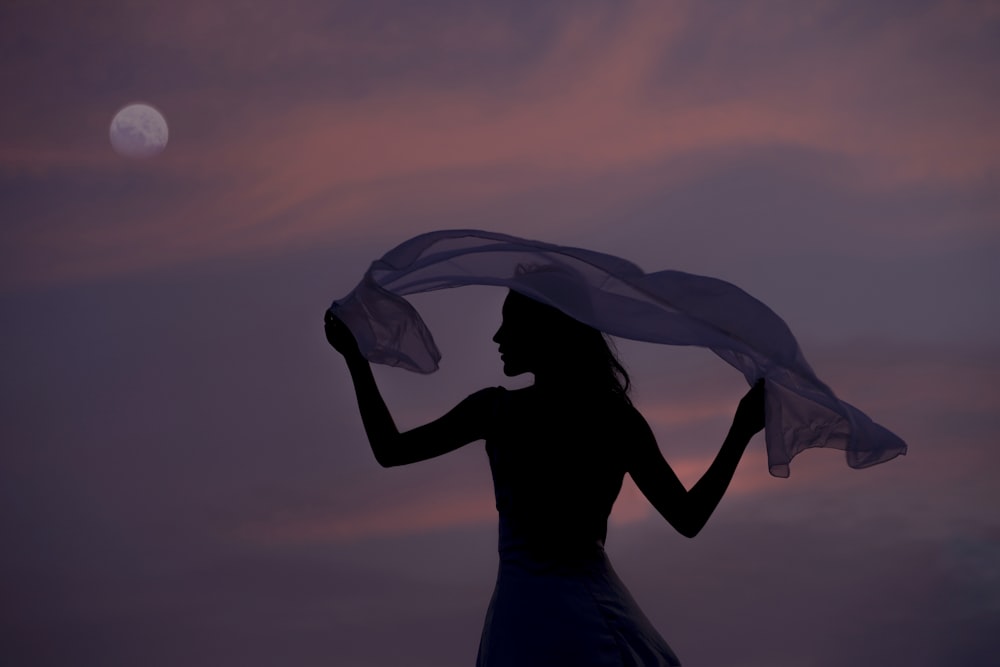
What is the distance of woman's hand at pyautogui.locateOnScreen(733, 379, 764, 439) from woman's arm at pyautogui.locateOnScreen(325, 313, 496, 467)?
0.85 m

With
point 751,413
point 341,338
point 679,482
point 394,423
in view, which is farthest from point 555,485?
point 341,338

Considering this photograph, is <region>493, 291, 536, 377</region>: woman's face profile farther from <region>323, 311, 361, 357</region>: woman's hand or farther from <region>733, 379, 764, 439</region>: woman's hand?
<region>733, 379, 764, 439</region>: woman's hand

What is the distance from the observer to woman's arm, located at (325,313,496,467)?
398cm

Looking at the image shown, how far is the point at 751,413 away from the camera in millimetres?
4160

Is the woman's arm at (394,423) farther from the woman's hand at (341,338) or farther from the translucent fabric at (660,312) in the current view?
the translucent fabric at (660,312)

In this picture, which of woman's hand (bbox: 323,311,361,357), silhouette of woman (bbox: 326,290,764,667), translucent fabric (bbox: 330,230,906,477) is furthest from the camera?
translucent fabric (bbox: 330,230,906,477)

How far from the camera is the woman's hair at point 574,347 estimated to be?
4.12 meters

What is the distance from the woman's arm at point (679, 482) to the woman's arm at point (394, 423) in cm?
53

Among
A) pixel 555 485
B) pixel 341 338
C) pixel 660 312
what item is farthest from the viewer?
pixel 660 312

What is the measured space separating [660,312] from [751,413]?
49cm

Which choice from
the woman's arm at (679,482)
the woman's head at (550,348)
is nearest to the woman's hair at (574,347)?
the woman's head at (550,348)

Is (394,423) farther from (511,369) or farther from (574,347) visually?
(574,347)

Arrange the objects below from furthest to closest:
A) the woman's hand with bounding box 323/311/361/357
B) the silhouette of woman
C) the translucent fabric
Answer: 1. the translucent fabric
2. the woman's hand with bounding box 323/311/361/357
3. the silhouette of woman

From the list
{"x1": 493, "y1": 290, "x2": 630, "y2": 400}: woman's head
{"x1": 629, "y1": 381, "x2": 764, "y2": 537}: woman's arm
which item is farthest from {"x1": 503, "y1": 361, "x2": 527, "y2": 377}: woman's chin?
{"x1": 629, "y1": 381, "x2": 764, "y2": 537}: woman's arm
